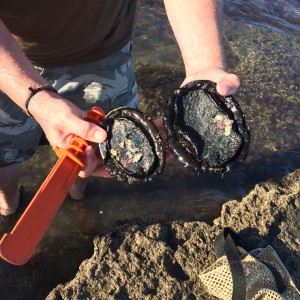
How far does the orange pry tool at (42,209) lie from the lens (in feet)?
5.63

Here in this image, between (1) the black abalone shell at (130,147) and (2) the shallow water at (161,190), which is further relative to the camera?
(2) the shallow water at (161,190)

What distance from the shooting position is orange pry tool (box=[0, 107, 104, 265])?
172cm

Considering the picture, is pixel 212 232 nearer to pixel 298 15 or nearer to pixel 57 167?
pixel 57 167

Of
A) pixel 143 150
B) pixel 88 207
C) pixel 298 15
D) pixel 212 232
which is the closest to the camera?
pixel 143 150

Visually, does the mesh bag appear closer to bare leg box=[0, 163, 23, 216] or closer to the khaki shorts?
the khaki shorts

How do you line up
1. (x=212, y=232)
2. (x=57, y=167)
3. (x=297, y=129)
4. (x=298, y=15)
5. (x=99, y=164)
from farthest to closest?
(x=298, y=15), (x=297, y=129), (x=212, y=232), (x=99, y=164), (x=57, y=167)

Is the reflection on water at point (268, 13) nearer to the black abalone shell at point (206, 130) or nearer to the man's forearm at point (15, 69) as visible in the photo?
the black abalone shell at point (206, 130)

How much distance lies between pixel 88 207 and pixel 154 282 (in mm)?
1105

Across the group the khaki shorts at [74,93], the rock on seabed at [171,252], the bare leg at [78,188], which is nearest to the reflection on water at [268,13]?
the khaki shorts at [74,93]

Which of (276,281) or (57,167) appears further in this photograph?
(276,281)

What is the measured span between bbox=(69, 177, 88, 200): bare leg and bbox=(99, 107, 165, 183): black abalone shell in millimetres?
1178

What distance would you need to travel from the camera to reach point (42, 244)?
3041 mm

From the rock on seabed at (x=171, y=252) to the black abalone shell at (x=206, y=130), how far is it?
27.7 inches

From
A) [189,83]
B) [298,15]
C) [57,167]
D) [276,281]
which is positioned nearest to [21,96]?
[57,167]
